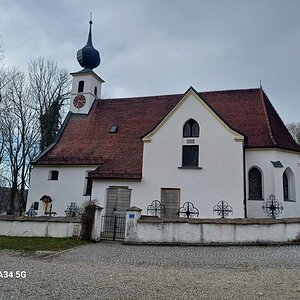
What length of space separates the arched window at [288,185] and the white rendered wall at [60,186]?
11.8m

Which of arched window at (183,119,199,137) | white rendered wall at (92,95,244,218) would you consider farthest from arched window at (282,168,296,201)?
arched window at (183,119,199,137)

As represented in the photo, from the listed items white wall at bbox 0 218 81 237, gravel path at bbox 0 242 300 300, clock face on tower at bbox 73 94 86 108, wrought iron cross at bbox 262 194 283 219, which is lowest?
gravel path at bbox 0 242 300 300

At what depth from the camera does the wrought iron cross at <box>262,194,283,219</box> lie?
18.1m

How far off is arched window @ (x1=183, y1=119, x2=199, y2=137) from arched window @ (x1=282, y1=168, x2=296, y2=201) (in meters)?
5.84

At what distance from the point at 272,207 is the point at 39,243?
12140 millimetres

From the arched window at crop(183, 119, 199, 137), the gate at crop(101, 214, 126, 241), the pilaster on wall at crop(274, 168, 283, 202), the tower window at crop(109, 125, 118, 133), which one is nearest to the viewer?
the gate at crop(101, 214, 126, 241)

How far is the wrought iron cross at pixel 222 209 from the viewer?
57.6 ft

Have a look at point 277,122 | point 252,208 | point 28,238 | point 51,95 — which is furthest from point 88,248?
point 51,95

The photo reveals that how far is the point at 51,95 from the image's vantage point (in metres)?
33.8

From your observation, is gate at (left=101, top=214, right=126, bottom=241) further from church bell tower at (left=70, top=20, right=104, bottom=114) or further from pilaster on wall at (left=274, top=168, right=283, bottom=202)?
church bell tower at (left=70, top=20, right=104, bottom=114)

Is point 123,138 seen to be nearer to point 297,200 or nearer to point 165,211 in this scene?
point 165,211

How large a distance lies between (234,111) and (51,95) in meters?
19.8

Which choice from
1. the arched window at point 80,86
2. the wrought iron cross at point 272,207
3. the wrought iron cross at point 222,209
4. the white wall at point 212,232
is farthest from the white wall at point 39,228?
the arched window at point 80,86

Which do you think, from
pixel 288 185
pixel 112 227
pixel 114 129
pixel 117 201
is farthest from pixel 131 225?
pixel 114 129
